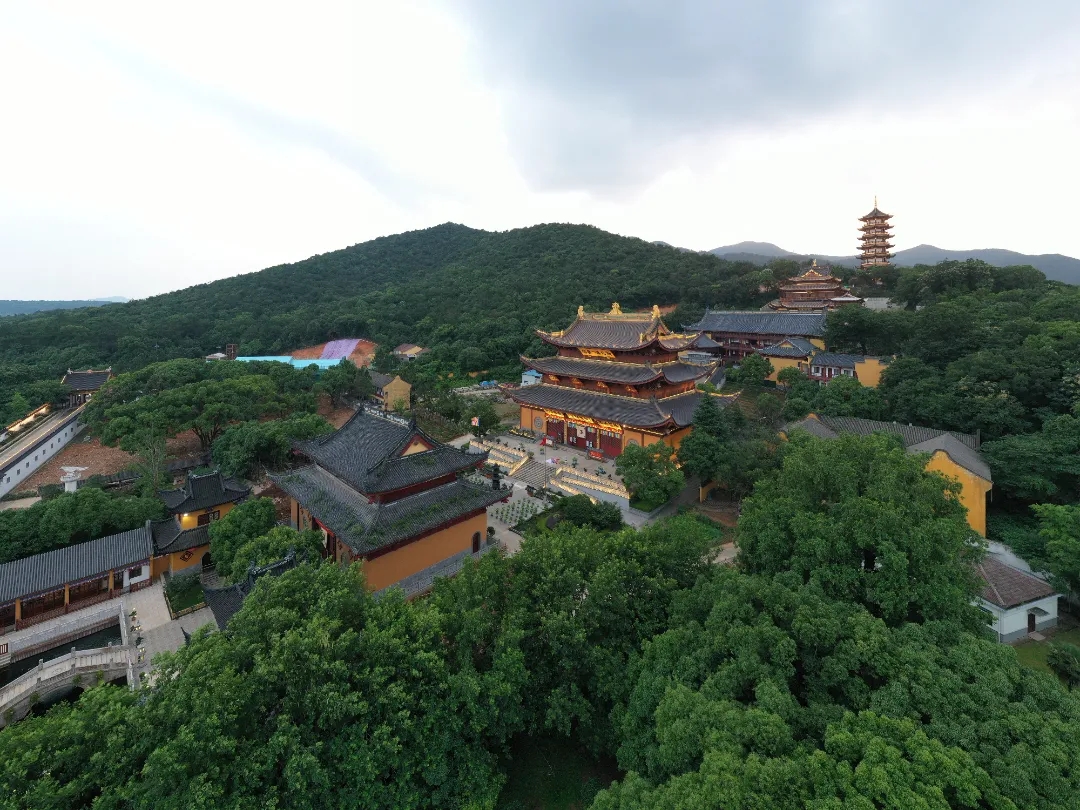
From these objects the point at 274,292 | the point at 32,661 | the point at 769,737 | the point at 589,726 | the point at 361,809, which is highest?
the point at 274,292

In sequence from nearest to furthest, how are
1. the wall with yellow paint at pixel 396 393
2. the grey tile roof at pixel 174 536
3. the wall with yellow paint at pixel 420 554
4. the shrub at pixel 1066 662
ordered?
the shrub at pixel 1066 662 < the wall with yellow paint at pixel 420 554 < the grey tile roof at pixel 174 536 < the wall with yellow paint at pixel 396 393

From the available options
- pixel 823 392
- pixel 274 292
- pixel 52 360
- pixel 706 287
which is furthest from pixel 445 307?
pixel 823 392

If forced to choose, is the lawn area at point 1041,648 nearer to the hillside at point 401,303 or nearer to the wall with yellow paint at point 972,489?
the wall with yellow paint at point 972,489

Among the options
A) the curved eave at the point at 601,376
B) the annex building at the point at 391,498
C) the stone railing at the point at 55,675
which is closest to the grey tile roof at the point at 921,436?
the curved eave at the point at 601,376

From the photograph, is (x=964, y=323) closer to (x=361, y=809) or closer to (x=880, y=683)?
(x=880, y=683)

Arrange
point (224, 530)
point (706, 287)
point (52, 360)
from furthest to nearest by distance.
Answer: point (706, 287) < point (52, 360) < point (224, 530)
